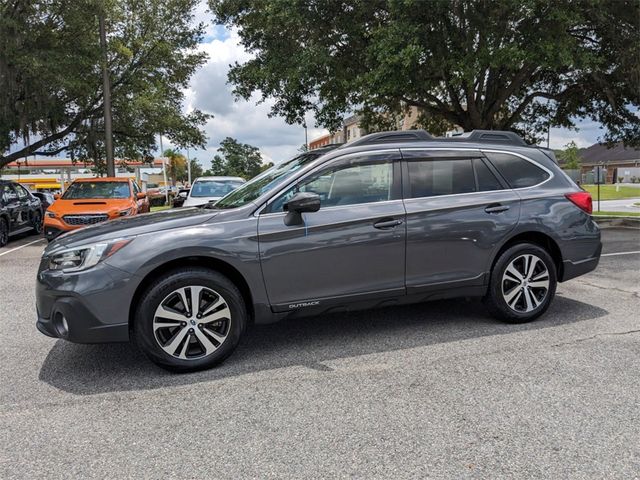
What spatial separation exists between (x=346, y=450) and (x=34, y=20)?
52.1 feet

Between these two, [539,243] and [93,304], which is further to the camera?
[539,243]

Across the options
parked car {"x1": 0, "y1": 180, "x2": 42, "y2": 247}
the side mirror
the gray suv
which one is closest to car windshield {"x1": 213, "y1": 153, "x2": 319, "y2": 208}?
the gray suv

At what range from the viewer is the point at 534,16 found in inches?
426

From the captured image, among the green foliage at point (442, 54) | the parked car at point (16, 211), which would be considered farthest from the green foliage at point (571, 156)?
the parked car at point (16, 211)

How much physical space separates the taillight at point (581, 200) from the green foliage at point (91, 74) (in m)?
13.3

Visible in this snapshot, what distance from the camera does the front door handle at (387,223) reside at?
4.28m

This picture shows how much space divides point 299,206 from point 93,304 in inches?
65.2

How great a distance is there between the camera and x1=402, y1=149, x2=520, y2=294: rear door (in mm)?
4449

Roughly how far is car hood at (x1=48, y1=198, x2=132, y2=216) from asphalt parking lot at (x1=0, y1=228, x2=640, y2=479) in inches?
239

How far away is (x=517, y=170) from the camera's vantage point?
499 centimetres

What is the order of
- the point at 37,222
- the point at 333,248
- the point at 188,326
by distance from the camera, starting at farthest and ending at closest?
the point at 37,222
the point at 333,248
the point at 188,326

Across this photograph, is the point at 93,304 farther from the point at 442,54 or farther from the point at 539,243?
Answer: the point at 442,54

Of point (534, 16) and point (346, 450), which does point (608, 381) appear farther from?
point (534, 16)

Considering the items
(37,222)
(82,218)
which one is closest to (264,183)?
(82,218)
